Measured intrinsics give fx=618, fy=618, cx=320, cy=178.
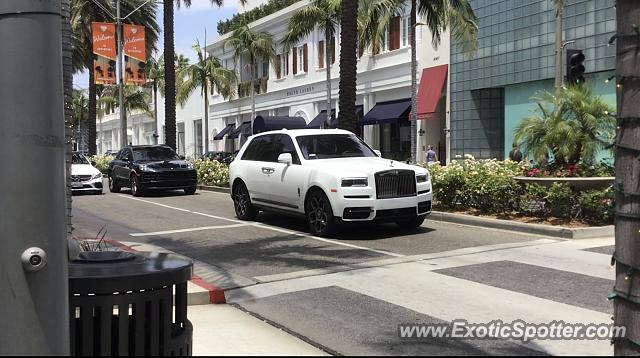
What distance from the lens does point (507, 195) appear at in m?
12.1

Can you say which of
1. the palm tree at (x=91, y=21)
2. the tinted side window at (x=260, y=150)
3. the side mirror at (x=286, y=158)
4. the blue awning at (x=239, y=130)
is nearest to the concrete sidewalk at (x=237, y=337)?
the side mirror at (x=286, y=158)

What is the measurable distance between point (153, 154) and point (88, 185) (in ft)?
7.70

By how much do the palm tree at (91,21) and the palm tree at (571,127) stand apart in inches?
A: 1153

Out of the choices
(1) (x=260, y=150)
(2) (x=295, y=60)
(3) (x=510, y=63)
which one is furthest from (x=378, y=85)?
(1) (x=260, y=150)

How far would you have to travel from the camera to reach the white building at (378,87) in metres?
31.2

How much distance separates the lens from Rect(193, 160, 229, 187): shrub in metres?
22.2

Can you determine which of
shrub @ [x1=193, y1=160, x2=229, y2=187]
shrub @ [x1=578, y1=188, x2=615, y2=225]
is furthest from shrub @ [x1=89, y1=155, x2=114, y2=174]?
shrub @ [x1=578, y1=188, x2=615, y2=225]

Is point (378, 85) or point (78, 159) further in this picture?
point (378, 85)

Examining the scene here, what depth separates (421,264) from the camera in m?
8.21

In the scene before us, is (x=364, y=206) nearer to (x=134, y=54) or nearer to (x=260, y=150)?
(x=260, y=150)

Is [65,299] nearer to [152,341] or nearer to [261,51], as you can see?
[152,341]

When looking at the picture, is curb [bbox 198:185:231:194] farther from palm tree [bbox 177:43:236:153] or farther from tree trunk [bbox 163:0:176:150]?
palm tree [bbox 177:43:236:153]

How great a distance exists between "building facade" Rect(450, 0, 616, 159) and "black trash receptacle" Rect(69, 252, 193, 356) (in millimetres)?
22275

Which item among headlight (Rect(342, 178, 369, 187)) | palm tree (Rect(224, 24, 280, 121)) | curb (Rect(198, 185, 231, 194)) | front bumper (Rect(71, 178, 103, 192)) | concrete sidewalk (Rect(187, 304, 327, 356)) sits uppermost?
palm tree (Rect(224, 24, 280, 121))
